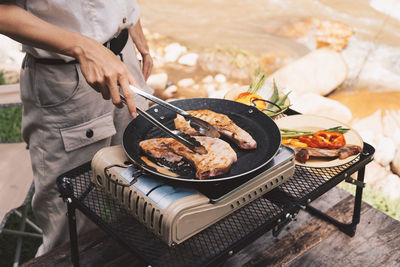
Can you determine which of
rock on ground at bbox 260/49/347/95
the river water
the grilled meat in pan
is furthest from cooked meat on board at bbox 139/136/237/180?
the river water

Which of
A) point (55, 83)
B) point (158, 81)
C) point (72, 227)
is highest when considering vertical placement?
point (55, 83)

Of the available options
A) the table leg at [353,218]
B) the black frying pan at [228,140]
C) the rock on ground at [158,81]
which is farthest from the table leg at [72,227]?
the rock on ground at [158,81]

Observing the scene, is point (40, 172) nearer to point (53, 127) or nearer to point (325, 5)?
point (53, 127)

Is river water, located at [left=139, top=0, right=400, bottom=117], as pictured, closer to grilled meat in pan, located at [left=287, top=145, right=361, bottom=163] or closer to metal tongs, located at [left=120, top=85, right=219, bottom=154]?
grilled meat in pan, located at [left=287, top=145, right=361, bottom=163]

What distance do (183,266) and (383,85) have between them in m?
6.70

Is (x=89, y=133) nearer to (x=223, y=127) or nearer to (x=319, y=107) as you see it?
(x=223, y=127)

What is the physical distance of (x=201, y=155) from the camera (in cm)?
188

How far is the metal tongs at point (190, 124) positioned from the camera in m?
1.87

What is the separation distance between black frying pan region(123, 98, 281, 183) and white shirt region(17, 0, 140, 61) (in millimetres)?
590

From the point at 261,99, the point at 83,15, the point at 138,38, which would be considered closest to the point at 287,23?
the point at 138,38

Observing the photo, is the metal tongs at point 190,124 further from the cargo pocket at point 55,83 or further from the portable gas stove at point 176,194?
the cargo pocket at point 55,83

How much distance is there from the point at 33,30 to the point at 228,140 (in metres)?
1.17

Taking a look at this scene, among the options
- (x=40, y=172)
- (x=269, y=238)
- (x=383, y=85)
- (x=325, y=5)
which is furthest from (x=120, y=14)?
(x=325, y=5)

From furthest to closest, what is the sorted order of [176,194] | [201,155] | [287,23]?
1. [287,23]
2. [201,155]
3. [176,194]
